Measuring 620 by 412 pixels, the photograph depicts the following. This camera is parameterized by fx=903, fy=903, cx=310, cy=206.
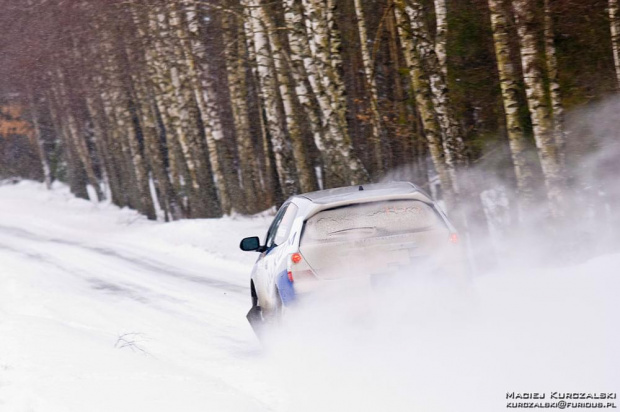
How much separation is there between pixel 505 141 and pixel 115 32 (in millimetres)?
13011

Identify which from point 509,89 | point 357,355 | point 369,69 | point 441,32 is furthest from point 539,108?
point 369,69

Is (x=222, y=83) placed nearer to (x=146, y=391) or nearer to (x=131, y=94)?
(x=131, y=94)

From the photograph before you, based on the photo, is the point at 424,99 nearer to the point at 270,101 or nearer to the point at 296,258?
the point at 270,101

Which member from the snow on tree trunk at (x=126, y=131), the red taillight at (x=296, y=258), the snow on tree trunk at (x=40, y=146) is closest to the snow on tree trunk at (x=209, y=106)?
the snow on tree trunk at (x=126, y=131)

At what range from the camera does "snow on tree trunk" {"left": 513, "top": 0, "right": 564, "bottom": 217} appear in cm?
1244

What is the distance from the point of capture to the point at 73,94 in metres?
34.0

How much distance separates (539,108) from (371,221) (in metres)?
5.93

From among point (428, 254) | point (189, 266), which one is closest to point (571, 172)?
point (189, 266)

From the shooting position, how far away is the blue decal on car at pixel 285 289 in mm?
7691

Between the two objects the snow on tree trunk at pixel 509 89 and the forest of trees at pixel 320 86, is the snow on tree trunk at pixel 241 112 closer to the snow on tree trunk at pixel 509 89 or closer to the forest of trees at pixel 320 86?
the forest of trees at pixel 320 86

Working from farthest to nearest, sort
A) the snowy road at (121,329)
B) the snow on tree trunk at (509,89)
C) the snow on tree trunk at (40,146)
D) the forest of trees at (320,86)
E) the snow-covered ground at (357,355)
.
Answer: the snow on tree trunk at (40,146), the forest of trees at (320,86), the snow on tree trunk at (509,89), the snowy road at (121,329), the snow-covered ground at (357,355)

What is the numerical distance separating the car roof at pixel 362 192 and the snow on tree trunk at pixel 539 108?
4.86 metres

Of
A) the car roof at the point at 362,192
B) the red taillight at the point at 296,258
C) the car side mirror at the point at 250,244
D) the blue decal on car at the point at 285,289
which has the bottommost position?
the blue decal on car at the point at 285,289

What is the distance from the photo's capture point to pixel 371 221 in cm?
765
